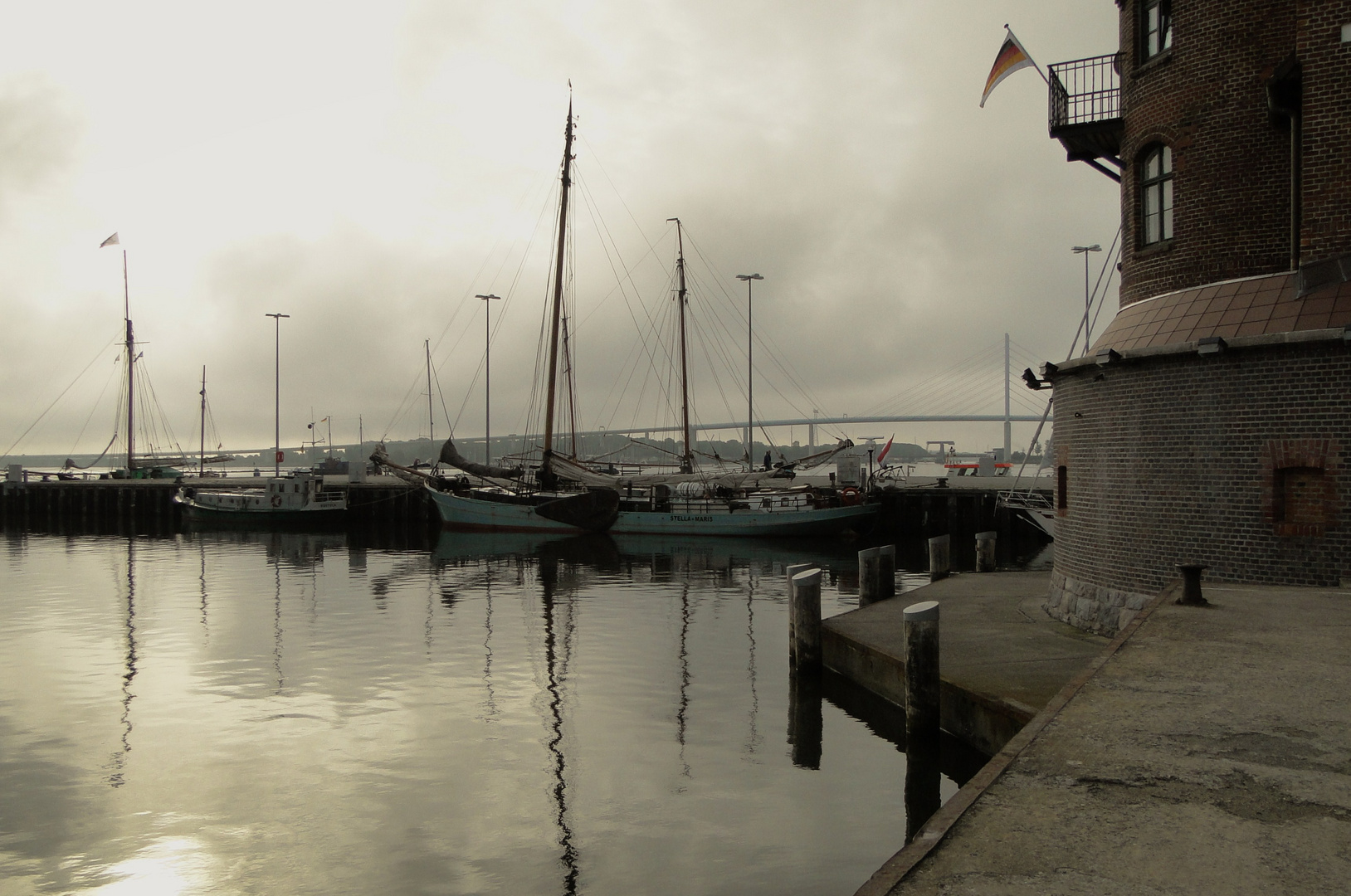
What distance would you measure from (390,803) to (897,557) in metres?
30.6

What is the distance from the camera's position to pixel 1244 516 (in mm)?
13953

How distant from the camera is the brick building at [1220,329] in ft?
44.3

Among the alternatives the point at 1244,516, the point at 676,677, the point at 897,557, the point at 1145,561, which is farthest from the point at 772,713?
the point at 897,557

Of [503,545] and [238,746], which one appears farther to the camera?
[503,545]

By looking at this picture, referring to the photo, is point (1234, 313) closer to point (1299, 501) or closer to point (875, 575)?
point (1299, 501)

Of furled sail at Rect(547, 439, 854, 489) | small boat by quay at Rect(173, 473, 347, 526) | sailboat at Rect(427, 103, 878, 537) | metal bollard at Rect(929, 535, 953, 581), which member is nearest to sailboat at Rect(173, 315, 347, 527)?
small boat by quay at Rect(173, 473, 347, 526)

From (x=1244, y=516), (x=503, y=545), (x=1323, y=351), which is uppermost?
(x=1323, y=351)

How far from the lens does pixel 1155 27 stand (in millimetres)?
16797

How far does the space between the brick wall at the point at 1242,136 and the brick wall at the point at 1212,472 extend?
6.66 ft

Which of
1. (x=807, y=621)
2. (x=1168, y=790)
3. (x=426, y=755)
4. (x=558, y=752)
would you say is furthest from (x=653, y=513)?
(x=1168, y=790)

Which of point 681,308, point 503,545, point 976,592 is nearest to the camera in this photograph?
point 976,592

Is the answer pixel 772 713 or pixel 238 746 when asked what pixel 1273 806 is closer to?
pixel 772 713

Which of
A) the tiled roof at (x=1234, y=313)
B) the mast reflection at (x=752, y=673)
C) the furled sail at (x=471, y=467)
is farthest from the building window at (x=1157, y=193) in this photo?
the furled sail at (x=471, y=467)

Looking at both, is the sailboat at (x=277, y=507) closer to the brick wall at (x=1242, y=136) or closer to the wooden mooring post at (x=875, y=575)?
the wooden mooring post at (x=875, y=575)
